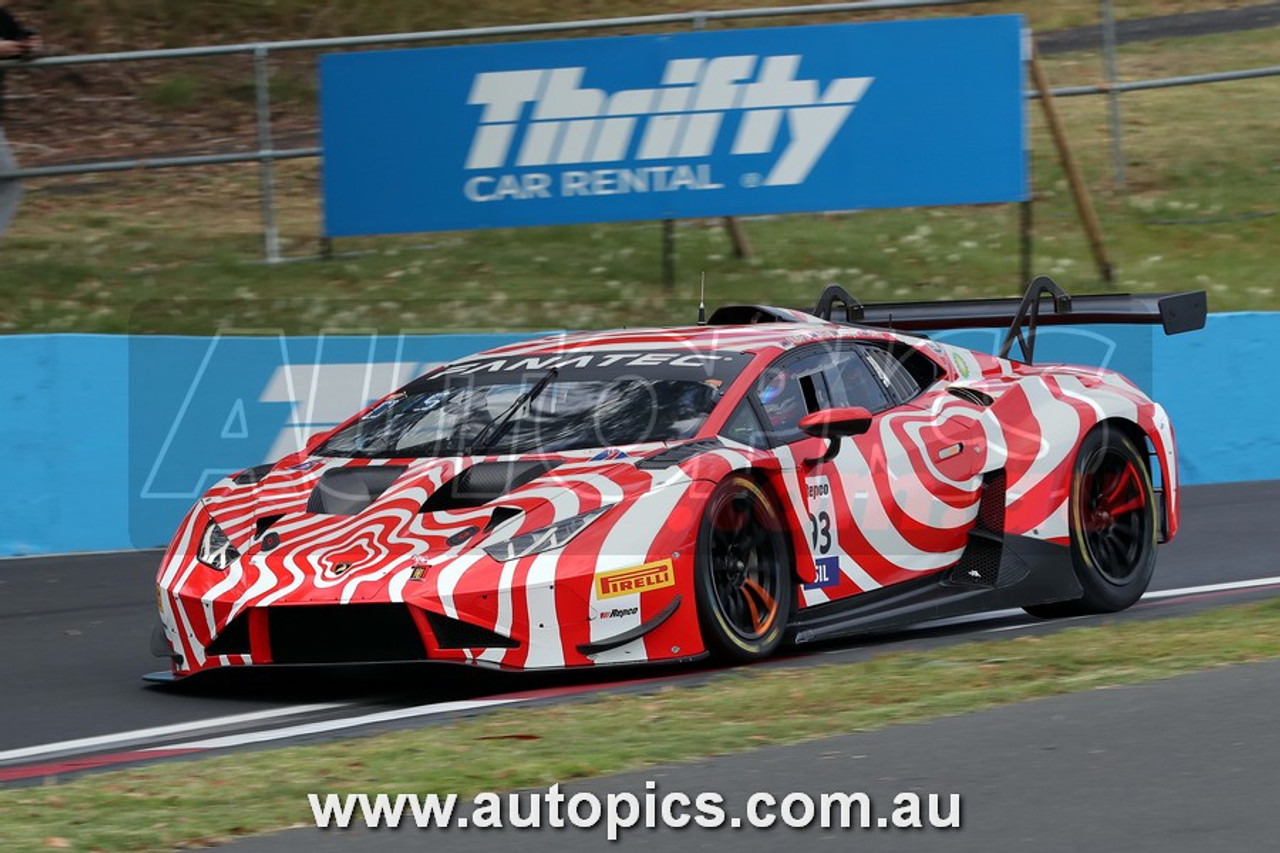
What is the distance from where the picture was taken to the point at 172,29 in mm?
23719

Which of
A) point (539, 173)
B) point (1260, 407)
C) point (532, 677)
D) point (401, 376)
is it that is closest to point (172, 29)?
point (539, 173)

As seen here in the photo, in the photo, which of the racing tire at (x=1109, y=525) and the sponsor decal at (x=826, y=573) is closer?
the sponsor decal at (x=826, y=573)

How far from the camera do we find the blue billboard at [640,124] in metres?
15.0

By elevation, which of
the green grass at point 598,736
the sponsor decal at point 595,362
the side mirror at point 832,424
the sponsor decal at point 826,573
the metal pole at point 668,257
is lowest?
the green grass at point 598,736

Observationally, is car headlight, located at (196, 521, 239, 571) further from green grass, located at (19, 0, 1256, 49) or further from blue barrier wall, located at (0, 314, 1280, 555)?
green grass, located at (19, 0, 1256, 49)

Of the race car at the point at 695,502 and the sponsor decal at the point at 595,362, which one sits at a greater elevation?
the sponsor decal at the point at 595,362

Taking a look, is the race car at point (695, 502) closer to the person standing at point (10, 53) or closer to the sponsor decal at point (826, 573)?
the sponsor decal at point (826, 573)

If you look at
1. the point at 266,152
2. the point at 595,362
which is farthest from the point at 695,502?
the point at 266,152

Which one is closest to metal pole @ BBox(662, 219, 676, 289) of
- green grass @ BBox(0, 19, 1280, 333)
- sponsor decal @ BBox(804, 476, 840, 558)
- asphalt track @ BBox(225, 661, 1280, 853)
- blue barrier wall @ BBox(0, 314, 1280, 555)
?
green grass @ BBox(0, 19, 1280, 333)

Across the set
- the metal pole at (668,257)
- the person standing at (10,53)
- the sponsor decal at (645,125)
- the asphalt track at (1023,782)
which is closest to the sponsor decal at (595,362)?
the asphalt track at (1023,782)

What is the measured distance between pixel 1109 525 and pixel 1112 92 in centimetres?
992

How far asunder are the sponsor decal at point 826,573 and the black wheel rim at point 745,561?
24 centimetres

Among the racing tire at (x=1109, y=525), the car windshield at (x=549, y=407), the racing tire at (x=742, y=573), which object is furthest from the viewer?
the racing tire at (x=1109, y=525)

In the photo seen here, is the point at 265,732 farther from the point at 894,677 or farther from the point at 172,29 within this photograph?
the point at 172,29
